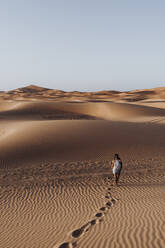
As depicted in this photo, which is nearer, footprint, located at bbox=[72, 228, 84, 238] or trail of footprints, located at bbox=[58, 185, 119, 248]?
trail of footprints, located at bbox=[58, 185, 119, 248]

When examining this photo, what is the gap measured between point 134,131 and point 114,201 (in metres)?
→ 11.5

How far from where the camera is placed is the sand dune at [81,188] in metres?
5.45

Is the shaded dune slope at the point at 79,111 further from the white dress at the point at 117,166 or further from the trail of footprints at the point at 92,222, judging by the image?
the trail of footprints at the point at 92,222

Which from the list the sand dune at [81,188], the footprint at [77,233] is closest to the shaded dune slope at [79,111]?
A: the sand dune at [81,188]

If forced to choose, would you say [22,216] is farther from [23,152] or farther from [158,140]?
[158,140]

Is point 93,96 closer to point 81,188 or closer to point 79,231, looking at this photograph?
point 81,188

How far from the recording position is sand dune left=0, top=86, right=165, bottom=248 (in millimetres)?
5453

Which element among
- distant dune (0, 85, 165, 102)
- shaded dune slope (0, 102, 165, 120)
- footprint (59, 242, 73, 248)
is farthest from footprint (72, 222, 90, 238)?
distant dune (0, 85, 165, 102)

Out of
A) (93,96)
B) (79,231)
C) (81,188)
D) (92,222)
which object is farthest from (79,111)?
(93,96)

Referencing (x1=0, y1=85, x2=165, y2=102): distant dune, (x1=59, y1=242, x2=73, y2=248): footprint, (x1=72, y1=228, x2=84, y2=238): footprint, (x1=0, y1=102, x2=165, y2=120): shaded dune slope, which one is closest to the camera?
(x1=59, y1=242, x2=73, y2=248): footprint

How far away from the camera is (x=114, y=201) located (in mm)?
7781

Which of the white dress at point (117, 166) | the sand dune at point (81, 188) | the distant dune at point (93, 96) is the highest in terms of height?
the distant dune at point (93, 96)

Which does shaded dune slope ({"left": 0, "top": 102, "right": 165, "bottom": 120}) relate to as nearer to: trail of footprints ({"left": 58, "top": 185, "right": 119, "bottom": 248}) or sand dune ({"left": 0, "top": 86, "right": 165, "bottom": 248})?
sand dune ({"left": 0, "top": 86, "right": 165, "bottom": 248})


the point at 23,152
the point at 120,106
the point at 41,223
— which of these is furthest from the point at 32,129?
the point at 120,106
